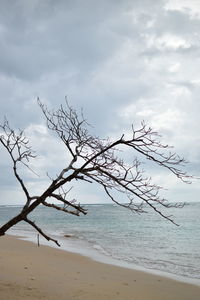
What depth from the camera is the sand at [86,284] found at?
8938 millimetres

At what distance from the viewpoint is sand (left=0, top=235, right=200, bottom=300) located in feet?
29.3

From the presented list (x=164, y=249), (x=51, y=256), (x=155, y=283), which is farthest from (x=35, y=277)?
(x=164, y=249)

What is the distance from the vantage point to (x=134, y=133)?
561 cm

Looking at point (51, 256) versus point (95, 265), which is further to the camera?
point (51, 256)

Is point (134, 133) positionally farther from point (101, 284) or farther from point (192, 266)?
point (192, 266)

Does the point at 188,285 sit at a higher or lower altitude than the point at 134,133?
lower

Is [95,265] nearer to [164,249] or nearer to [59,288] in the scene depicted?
[59,288]

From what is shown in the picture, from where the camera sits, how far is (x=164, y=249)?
23.7 m

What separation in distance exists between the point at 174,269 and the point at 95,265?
3541 mm

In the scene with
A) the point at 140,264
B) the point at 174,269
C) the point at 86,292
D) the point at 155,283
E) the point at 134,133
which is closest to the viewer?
the point at 134,133

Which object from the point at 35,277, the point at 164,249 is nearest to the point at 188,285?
the point at 35,277

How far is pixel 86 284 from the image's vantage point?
1062 centimetres

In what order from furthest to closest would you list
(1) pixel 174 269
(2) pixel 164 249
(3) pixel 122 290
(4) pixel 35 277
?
(2) pixel 164 249 < (1) pixel 174 269 < (4) pixel 35 277 < (3) pixel 122 290

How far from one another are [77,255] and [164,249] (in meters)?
7.46
